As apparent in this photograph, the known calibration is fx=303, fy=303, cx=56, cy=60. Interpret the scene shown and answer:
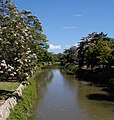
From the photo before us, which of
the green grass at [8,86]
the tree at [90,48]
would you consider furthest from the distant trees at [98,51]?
the green grass at [8,86]

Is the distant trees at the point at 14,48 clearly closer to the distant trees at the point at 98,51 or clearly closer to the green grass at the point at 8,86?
the green grass at the point at 8,86

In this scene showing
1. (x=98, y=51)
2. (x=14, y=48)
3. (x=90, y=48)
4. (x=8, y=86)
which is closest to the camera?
(x=14, y=48)

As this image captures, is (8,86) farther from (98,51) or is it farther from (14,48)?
(98,51)

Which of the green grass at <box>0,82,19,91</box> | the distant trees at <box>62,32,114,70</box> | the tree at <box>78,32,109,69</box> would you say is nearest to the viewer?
the green grass at <box>0,82,19,91</box>

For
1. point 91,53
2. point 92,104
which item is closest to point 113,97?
point 92,104

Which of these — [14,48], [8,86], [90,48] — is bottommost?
[8,86]

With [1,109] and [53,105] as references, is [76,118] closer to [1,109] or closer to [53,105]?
[53,105]

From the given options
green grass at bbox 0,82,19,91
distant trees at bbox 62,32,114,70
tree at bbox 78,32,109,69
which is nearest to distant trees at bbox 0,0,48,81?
green grass at bbox 0,82,19,91

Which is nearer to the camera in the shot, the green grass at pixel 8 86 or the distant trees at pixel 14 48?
the distant trees at pixel 14 48

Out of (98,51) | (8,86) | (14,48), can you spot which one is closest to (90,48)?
(98,51)

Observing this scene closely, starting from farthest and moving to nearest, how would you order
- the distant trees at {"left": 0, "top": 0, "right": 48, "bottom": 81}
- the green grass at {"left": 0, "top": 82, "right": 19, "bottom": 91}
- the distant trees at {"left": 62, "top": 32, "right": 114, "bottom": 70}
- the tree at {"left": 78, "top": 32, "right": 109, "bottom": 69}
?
the tree at {"left": 78, "top": 32, "right": 109, "bottom": 69} → the distant trees at {"left": 62, "top": 32, "right": 114, "bottom": 70} → the green grass at {"left": 0, "top": 82, "right": 19, "bottom": 91} → the distant trees at {"left": 0, "top": 0, "right": 48, "bottom": 81}

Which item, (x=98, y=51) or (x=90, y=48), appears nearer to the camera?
(x=98, y=51)

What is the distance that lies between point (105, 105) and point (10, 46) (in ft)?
33.9

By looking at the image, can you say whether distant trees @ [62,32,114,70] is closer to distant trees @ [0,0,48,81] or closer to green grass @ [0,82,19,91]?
green grass @ [0,82,19,91]
